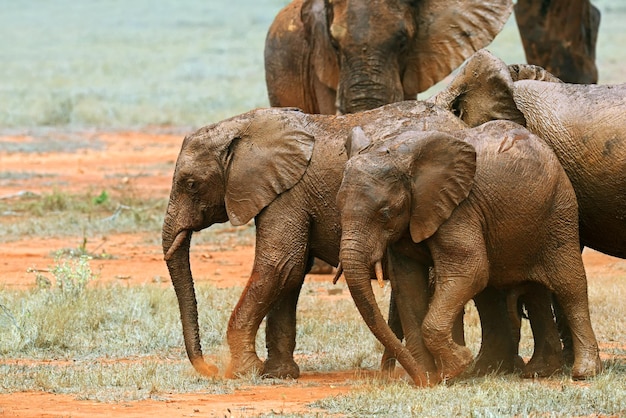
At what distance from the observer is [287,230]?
8.43 metres

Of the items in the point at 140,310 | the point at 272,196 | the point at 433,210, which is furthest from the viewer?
the point at 140,310

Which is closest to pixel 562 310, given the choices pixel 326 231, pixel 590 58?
pixel 326 231

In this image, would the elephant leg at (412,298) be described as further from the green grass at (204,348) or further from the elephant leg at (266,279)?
the elephant leg at (266,279)

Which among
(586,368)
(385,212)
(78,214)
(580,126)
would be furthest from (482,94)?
(78,214)

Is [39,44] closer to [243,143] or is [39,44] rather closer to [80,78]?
[80,78]

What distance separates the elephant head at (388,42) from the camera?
456 inches

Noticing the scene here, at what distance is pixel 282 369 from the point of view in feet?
28.3

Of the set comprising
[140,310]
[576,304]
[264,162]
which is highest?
[264,162]

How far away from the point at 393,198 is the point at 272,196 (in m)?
1.06

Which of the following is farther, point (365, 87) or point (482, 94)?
point (365, 87)

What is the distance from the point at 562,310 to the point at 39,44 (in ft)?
176

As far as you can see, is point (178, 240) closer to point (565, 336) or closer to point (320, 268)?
point (565, 336)

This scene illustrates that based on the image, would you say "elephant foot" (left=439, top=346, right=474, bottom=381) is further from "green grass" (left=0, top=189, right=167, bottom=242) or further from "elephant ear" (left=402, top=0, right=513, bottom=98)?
"green grass" (left=0, top=189, right=167, bottom=242)

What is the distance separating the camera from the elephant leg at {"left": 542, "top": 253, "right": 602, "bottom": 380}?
8039mm
